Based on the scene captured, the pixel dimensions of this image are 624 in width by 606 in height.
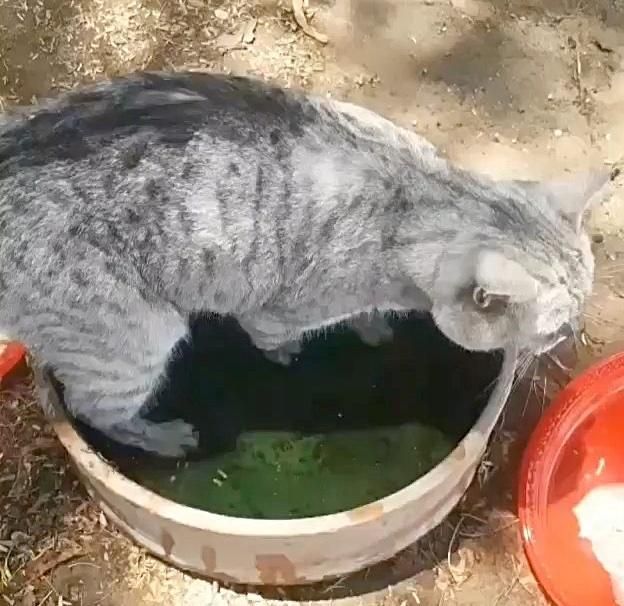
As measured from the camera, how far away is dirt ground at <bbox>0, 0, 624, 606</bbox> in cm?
246

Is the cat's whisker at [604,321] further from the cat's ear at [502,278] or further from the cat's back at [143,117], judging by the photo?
the cat's back at [143,117]

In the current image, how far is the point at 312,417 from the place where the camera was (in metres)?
2.35

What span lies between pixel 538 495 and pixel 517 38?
121 centimetres

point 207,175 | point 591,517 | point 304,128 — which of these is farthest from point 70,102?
point 591,517

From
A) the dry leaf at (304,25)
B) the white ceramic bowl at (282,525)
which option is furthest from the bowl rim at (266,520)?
the dry leaf at (304,25)

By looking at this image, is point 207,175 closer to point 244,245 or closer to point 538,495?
point 244,245

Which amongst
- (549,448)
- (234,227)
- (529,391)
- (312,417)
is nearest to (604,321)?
(529,391)

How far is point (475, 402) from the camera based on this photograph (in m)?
2.23

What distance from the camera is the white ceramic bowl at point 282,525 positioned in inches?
75.4

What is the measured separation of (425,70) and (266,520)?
1364mm

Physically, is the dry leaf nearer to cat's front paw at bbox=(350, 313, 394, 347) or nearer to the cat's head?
cat's front paw at bbox=(350, 313, 394, 347)

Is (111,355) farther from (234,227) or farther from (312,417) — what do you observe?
(312,417)

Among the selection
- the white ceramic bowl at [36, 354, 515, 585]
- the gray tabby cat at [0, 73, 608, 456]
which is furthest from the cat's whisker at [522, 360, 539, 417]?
the gray tabby cat at [0, 73, 608, 456]

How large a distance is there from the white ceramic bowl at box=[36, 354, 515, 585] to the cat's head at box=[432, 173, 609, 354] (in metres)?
0.10
